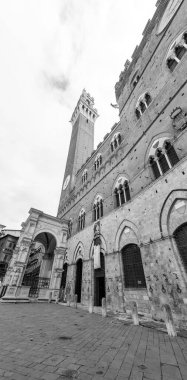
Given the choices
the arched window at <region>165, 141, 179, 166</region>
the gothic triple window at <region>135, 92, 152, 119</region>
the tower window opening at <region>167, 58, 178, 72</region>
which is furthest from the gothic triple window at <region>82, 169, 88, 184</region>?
the tower window opening at <region>167, 58, 178, 72</region>

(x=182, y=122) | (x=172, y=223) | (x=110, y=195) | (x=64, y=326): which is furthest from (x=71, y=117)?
(x=64, y=326)

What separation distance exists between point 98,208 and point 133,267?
6.86 m

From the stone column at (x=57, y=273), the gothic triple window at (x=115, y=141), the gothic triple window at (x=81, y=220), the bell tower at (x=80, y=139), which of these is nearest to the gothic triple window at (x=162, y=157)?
the gothic triple window at (x=115, y=141)

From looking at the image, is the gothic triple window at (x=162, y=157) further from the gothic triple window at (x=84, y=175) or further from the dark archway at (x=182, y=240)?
the gothic triple window at (x=84, y=175)

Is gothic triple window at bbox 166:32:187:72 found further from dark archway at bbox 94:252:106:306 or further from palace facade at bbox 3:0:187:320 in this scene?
dark archway at bbox 94:252:106:306

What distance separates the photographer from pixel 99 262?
A: 1221cm

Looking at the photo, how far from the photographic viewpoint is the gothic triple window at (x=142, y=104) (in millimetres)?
13156

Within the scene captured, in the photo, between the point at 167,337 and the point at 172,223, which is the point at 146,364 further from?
the point at 172,223

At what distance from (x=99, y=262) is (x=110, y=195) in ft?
18.1

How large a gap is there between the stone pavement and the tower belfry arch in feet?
29.2

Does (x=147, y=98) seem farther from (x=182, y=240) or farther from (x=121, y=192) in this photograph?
(x=182, y=240)

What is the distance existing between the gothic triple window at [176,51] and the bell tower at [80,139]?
1783 cm

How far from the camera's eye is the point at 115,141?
664 inches

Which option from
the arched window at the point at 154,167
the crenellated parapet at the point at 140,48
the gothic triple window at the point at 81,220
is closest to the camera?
the arched window at the point at 154,167
